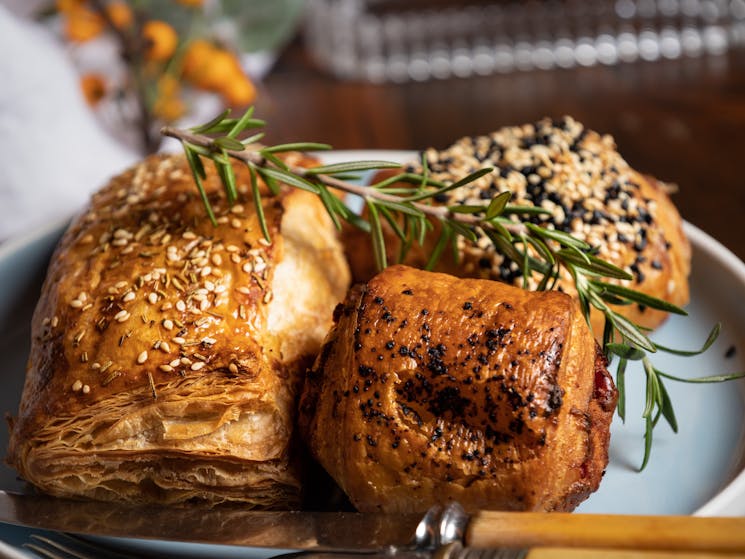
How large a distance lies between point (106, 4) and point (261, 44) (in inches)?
42.8

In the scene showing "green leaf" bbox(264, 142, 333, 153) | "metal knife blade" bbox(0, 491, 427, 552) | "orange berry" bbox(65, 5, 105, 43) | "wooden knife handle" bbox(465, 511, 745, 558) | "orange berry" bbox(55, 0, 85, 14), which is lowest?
"metal knife blade" bbox(0, 491, 427, 552)

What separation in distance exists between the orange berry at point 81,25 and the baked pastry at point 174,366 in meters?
2.43

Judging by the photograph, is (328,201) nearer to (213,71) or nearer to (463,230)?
(463,230)

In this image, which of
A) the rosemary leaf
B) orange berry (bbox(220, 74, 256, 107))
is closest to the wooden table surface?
orange berry (bbox(220, 74, 256, 107))

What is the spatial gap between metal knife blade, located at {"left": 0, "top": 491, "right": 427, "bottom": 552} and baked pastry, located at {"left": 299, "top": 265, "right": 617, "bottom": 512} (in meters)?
0.09

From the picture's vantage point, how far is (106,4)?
4391 mm

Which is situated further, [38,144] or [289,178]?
[38,144]

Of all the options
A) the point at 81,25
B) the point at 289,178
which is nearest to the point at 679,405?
the point at 289,178

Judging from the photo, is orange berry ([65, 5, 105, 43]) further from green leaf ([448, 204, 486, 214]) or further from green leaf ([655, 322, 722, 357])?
green leaf ([655, 322, 722, 357])

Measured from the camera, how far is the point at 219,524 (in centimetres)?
169

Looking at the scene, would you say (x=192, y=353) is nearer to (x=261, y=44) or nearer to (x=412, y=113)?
(x=412, y=113)

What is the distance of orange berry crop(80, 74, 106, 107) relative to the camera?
A: 4547 millimetres

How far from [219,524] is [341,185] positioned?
807 millimetres

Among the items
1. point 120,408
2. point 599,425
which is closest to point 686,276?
point 599,425
